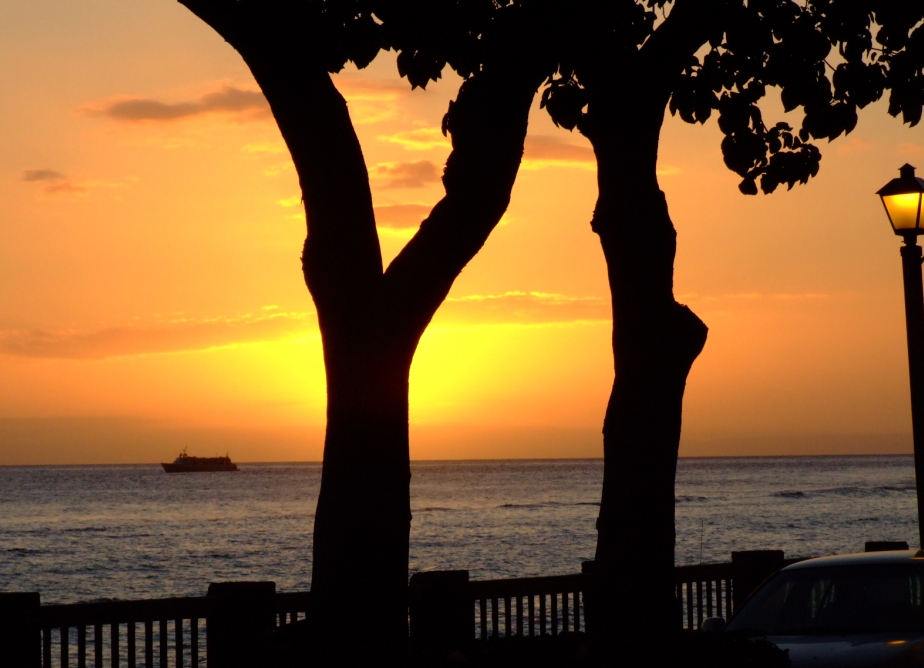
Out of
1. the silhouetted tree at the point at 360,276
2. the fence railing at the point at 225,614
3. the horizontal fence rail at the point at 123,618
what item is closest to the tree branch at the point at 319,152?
the silhouetted tree at the point at 360,276

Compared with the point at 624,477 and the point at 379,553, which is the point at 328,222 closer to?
the point at 379,553

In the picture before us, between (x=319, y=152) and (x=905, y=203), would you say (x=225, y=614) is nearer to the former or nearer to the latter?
(x=319, y=152)

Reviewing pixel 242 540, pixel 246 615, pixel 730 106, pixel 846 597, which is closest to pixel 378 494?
pixel 246 615

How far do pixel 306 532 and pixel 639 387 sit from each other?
240 ft

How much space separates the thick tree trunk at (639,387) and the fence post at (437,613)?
2.22 metres

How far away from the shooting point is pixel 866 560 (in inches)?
334

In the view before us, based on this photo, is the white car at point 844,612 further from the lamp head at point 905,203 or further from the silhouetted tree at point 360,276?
the lamp head at point 905,203

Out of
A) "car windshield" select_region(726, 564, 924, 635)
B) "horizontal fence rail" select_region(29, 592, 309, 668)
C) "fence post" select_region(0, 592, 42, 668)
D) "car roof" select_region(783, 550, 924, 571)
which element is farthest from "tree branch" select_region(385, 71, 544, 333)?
"car roof" select_region(783, 550, 924, 571)

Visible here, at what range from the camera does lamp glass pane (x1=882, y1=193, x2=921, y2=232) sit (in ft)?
37.0

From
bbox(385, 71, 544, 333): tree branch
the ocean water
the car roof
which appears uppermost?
bbox(385, 71, 544, 333): tree branch

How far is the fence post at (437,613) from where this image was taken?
29.1ft

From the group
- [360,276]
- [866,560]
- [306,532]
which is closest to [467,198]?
[360,276]

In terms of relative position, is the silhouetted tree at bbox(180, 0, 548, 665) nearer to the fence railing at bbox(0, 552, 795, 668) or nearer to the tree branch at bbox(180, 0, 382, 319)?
the tree branch at bbox(180, 0, 382, 319)

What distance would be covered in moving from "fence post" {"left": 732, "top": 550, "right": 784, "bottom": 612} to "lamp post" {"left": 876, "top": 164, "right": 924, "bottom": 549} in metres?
1.57
